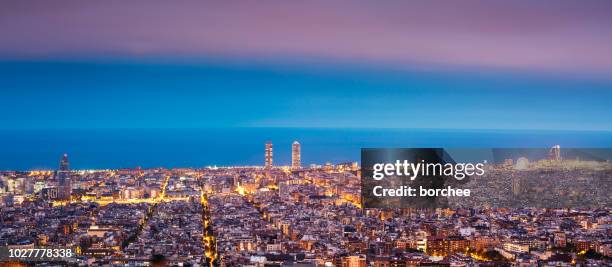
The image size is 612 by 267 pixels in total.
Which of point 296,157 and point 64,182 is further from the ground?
point 296,157

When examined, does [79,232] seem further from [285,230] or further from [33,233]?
[285,230]

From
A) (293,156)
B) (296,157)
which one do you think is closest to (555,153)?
(296,157)

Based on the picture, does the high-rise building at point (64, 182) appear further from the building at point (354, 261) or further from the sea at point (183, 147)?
the building at point (354, 261)

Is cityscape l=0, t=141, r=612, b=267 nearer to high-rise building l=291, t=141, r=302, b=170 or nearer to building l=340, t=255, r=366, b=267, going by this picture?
building l=340, t=255, r=366, b=267

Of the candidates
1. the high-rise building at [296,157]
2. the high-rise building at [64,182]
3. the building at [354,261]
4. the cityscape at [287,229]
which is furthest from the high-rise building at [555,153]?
the high-rise building at [296,157]

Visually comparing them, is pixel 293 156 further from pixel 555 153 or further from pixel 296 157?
pixel 555 153

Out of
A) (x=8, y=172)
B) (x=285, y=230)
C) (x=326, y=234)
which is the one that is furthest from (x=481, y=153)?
(x=8, y=172)

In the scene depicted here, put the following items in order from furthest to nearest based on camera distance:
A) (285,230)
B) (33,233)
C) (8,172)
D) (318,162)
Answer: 1. (318,162)
2. (8,172)
3. (285,230)
4. (33,233)

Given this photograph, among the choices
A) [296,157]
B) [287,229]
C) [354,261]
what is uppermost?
[296,157]

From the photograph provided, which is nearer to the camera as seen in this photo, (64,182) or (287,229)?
(287,229)
